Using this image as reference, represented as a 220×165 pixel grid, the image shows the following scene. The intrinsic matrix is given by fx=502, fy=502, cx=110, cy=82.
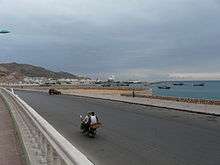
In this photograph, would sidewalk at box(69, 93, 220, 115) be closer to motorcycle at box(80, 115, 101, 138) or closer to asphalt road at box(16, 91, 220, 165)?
asphalt road at box(16, 91, 220, 165)

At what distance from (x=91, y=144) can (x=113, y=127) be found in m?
6.53

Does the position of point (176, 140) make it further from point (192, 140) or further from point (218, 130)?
point (218, 130)

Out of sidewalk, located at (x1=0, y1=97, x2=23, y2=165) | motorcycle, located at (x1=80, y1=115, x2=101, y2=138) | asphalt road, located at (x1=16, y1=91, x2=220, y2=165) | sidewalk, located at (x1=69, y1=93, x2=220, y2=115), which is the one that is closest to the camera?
sidewalk, located at (x1=0, y1=97, x2=23, y2=165)

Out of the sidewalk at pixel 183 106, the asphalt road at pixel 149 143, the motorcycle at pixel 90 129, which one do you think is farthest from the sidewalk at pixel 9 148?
the sidewalk at pixel 183 106

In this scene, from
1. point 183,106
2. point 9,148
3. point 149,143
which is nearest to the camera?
point 9,148

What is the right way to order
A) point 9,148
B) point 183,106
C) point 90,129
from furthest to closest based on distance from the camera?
1. point 183,106
2. point 90,129
3. point 9,148

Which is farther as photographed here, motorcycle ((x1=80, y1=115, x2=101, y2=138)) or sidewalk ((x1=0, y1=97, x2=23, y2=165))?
motorcycle ((x1=80, y1=115, x2=101, y2=138))

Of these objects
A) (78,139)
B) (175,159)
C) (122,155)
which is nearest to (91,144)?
(78,139)

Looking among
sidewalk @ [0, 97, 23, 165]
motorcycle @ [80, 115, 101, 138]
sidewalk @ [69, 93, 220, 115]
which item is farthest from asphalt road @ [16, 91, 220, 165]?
sidewalk @ [69, 93, 220, 115]

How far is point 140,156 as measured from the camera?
1430 cm

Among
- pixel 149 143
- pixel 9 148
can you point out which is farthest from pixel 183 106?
pixel 9 148

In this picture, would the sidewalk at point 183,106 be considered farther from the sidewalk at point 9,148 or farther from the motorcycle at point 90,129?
the sidewalk at point 9,148

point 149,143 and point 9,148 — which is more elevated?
point 9,148

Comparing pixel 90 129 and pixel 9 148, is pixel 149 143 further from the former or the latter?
pixel 9 148
